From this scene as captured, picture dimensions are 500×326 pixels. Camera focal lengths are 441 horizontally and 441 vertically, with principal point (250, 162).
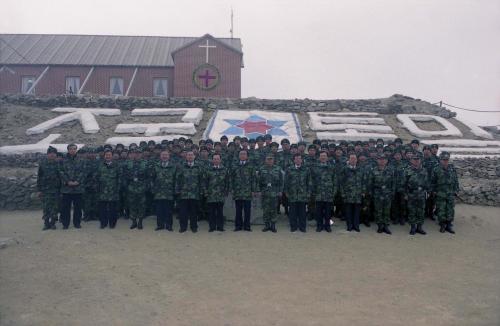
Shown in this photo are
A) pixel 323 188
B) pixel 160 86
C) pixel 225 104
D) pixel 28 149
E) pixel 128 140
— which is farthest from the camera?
pixel 160 86

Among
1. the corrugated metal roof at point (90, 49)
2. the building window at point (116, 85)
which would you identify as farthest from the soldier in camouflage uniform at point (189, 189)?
the building window at point (116, 85)

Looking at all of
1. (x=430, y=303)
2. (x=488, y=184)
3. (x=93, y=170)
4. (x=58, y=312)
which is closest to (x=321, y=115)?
(x=488, y=184)

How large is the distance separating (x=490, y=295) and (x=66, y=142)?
1327 cm

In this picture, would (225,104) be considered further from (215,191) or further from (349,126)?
(215,191)

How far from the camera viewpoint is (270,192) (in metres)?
8.53

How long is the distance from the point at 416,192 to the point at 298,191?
2.26 meters

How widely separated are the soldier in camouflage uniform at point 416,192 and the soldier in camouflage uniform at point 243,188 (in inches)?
119

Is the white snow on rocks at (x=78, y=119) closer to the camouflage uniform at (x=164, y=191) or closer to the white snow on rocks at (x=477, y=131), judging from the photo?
the camouflage uniform at (x=164, y=191)

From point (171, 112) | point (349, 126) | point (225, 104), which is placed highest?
point (225, 104)

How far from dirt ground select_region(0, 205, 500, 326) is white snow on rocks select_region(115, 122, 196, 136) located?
7.45 meters

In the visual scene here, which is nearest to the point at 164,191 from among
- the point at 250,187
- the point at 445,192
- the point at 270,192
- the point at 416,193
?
the point at 250,187

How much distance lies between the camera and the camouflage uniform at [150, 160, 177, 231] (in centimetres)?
865

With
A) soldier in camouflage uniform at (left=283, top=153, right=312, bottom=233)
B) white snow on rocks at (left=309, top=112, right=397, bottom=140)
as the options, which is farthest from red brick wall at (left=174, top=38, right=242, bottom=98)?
soldier in camouflage uniform at (left=283, top=153, right=312, bottom=233)

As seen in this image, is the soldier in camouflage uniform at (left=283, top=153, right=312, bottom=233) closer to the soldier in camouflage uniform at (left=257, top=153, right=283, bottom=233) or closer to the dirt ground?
the soldier in camouflage uniform at (left=257, top=153, right=283, bottom=233)
